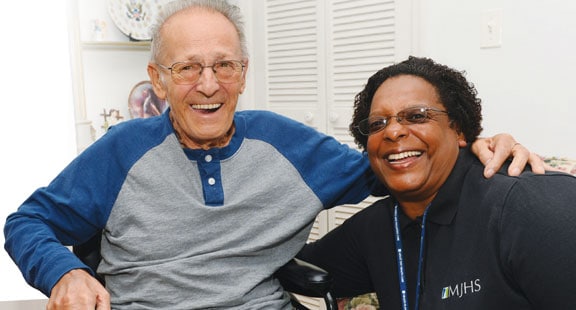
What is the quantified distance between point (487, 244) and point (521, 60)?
1.26m

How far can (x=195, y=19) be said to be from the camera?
1462 mm

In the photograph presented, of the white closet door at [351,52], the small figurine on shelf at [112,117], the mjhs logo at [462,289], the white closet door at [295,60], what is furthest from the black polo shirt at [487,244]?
the small figurine on shelf at [112,117]

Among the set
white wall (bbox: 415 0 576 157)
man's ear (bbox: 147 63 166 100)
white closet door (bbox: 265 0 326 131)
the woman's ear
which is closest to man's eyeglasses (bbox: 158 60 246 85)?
man's ear (bbox: 147 63 166 100)

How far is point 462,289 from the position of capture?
118cm

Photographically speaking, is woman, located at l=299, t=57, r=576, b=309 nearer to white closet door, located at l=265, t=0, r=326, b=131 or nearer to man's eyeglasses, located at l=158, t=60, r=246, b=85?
man's eyeglasses, located at l=158, t=60, r=246, b=85

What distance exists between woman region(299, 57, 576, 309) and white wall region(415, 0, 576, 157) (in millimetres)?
914

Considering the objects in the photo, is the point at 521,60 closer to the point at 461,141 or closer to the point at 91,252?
the point at 461,141

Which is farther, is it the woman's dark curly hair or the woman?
the woman's dark curly hair

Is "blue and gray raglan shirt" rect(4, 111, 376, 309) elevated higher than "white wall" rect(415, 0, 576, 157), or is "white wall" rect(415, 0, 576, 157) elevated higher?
"white wall" rect(415, 0, 576, 157)

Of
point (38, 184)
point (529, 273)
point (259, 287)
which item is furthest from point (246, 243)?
point (38, 184)

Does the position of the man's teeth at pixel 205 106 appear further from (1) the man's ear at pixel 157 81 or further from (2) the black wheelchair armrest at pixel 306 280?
(2) the black wheelchair armrest at pixel 306 280

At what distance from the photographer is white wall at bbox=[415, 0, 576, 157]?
206cm

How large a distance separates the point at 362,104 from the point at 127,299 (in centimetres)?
76

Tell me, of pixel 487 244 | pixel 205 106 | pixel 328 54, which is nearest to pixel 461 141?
pixel 487 244
